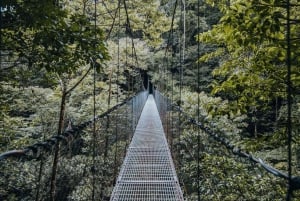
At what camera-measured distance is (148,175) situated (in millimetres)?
2611

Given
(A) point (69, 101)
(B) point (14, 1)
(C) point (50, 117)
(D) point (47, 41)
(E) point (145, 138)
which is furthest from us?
(A) point (69, 101)

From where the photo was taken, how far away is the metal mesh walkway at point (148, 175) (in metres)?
2.17

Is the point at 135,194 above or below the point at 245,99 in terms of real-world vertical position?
below

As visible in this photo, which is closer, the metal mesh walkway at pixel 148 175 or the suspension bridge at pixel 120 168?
the suspension bridge at pixel 120 168

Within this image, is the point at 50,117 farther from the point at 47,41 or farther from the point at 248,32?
the point at 248,32

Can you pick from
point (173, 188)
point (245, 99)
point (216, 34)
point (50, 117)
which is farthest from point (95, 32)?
point (50, 117)

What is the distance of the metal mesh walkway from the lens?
85.4 inches

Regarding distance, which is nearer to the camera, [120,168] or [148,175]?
[148,175]

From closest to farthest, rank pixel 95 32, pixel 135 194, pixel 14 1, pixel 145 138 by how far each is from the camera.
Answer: pixel 14 1, pixel 95 32, pixel 135 194, pixel 145 138

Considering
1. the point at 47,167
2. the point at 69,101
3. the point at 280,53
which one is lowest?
the point at 47,167

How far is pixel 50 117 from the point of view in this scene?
16.8 feet

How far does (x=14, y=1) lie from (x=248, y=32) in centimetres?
114

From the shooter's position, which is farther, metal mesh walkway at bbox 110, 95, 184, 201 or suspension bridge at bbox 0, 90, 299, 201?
metal mesh walkway at bbox 110, 95, 184, 201

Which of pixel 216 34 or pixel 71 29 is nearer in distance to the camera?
pixel 71 29
